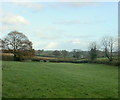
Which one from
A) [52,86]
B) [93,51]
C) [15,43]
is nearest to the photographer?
[52,86]

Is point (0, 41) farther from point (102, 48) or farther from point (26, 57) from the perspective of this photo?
point (102, 48)

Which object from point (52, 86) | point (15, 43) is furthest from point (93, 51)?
point (52, 86)

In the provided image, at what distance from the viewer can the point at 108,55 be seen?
60.8 metres

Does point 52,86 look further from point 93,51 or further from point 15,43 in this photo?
point 93,51

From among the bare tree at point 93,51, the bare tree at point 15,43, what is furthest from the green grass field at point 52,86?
the bare tree at point 93,51

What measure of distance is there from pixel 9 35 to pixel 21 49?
554cm

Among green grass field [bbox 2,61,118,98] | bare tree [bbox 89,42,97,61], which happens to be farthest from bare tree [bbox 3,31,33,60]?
green grass field [bbox 2,61,118,98]

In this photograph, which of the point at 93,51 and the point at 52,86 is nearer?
the point at 52,86

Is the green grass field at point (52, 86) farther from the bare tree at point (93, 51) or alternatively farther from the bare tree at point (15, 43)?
the bare tree at point (93, 51)

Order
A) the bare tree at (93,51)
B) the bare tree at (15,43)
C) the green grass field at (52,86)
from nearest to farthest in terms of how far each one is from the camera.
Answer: the green grass field at (52,86)
the bare tree at (15,43)
the bare tree at (93,51)

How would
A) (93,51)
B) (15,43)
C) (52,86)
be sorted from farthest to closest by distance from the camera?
(93,51) < (15,43) < (52,86)

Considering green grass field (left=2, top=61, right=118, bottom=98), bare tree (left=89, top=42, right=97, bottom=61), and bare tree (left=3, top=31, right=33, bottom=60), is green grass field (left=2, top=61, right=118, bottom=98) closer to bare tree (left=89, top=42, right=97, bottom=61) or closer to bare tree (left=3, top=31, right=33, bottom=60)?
bare tree (left=3, top=31, right=33, bottom=60)

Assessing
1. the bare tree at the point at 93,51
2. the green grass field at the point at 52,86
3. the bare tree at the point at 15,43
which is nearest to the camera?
the green grass field at the point at 52,86

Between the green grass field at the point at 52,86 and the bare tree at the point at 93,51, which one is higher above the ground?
the bare tree at the point at 93,51
